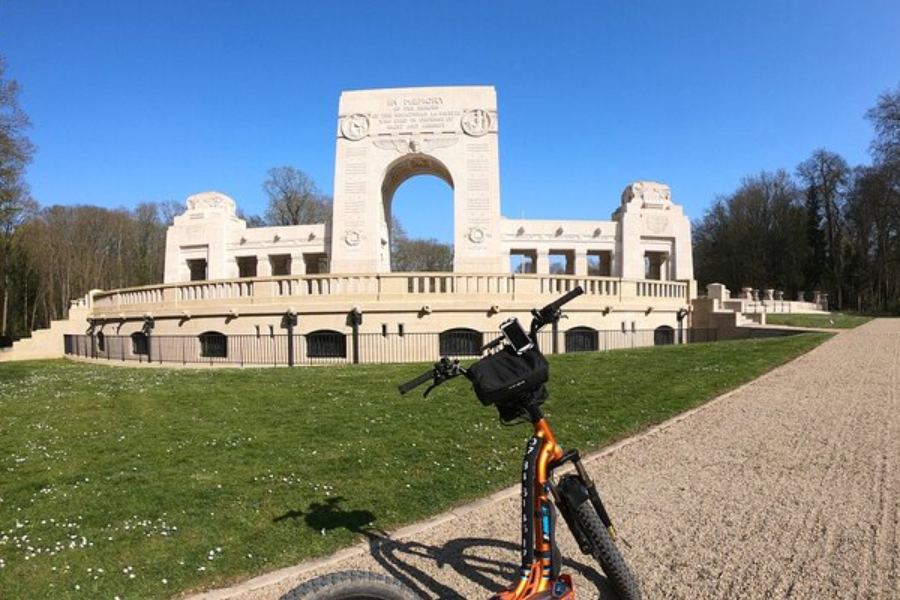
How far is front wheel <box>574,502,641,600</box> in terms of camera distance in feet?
8.91

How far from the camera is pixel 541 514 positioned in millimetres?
2590

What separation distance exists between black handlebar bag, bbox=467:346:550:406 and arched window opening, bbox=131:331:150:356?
2238 centimetres

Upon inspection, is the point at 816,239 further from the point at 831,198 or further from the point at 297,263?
the point at 297,263

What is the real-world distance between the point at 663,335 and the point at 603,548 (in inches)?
829

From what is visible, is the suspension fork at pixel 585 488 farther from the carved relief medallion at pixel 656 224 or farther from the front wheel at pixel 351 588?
the carved relief medallion at pixel 656 224

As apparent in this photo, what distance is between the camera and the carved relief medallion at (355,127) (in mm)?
32344

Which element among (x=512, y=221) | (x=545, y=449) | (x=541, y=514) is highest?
(x=512, y=221)

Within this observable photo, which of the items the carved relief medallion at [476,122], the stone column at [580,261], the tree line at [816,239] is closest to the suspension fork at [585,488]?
the carved relief medallion at [476,122]

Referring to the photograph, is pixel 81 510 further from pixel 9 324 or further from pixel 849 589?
pixel 9 324

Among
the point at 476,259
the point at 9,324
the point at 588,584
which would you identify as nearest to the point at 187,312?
the point at 476,259

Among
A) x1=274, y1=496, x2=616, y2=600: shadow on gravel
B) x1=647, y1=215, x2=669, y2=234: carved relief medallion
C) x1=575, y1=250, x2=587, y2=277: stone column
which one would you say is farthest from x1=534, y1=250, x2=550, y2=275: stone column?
x1=274, y1=496, x2=616, y2=600: shadow on gravel

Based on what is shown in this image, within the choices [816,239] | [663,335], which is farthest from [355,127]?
[816,239]

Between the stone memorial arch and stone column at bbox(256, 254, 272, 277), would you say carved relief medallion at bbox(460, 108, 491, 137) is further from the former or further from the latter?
stone column at bbox(256, 254, 272, 277)

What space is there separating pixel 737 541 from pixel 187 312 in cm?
1991
